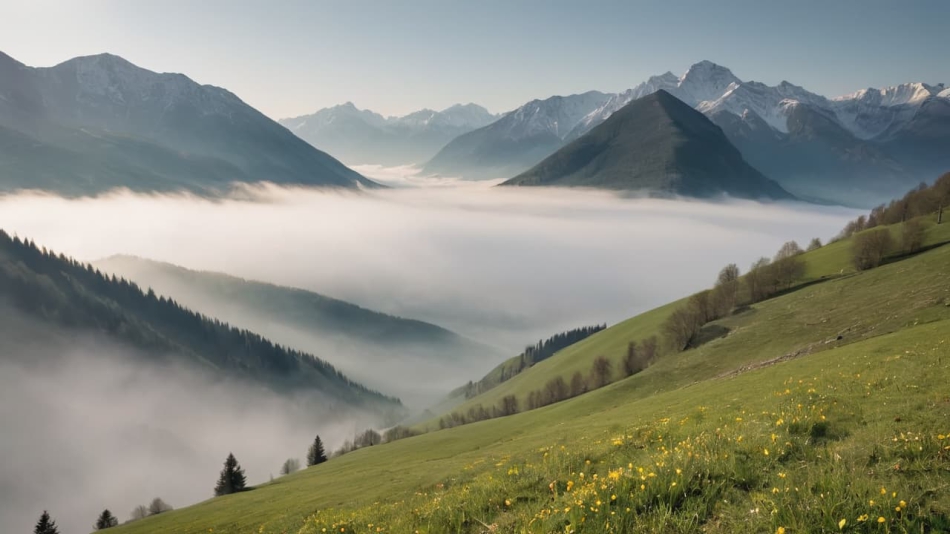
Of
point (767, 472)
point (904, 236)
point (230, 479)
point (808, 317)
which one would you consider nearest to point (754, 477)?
point (767, 472)

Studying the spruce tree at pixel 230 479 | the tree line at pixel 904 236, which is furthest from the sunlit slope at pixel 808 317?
the spruce tree at pixel 230 479

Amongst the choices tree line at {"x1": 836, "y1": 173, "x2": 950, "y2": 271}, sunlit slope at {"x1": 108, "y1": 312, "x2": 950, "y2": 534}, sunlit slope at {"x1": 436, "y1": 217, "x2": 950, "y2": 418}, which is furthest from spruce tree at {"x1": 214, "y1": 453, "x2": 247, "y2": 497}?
tree line at {"x1": 836, "y1": 173, "x2": 950, "y2": 271}

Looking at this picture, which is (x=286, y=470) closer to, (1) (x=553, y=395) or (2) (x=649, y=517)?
(1) (x=553, y=395)

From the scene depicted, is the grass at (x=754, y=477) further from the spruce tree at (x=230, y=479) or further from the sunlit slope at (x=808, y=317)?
the spruce tree at (x=230, y=479)

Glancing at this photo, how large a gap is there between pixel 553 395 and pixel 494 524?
10291cm

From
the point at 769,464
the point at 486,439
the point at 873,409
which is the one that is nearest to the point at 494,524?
the point at 769,464

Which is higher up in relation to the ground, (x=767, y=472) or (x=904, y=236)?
(x=904, y=236)

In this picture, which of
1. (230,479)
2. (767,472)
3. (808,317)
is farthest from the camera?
(230,479)

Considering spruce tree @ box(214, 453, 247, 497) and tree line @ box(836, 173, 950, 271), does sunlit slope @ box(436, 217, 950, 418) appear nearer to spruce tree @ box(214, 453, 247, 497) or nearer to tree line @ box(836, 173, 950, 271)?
tree line @ box(836, 173, 950, 271)

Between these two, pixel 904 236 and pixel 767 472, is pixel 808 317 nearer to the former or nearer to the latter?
pixel 904 236

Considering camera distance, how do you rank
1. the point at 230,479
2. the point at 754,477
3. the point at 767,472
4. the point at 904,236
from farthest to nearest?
1. the point at 230,479
2. the point at 904,236
3. the point at 767,472
4. the point at 754,477

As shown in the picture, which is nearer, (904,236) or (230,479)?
(904,236)

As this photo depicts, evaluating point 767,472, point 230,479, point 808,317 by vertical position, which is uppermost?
point 767,472

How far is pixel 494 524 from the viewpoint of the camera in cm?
1029
